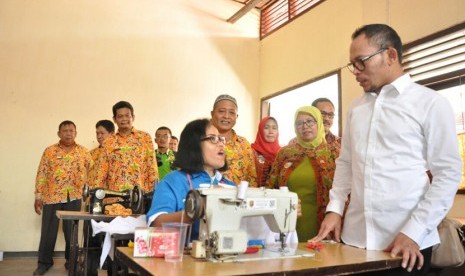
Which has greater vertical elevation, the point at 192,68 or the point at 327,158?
the point at 192,68

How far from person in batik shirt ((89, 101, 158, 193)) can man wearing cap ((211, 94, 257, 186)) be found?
103cm

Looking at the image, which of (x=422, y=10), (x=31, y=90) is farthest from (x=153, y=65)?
(x=422, y=10)

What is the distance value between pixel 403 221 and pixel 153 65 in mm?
5347

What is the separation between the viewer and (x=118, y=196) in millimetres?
2662

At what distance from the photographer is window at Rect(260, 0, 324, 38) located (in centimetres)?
588

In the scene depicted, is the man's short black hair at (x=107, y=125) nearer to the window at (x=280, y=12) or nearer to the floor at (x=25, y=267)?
the floor at (x=25, y=267)

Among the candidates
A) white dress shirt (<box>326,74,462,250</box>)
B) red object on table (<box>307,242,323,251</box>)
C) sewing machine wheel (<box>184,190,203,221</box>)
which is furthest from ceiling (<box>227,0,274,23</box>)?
sewing machine wheel (<box>184,190,203,221</box>)

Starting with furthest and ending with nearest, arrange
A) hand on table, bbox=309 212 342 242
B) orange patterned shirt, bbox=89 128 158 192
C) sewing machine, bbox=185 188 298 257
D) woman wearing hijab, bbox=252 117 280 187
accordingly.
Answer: orange patterned shirt, bbox=89 128 158 192
woman wearing hijab, bbox=252 117 280 187
hand on table, bbox=309 212 342 242
sewing machine, bbox=185 188 298 257

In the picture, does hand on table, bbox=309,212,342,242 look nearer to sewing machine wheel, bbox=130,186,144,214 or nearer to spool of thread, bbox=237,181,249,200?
Result: spool of thread, bbox=237,181,249,200

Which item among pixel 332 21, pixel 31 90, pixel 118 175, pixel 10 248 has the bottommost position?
pixel 10 248

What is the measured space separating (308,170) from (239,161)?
1.63 feet

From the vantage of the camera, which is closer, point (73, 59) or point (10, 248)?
point (10, 248)

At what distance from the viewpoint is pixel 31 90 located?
5.39 metres

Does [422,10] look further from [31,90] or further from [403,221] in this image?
[31,90]
